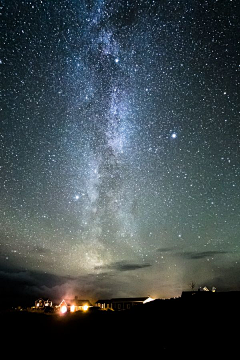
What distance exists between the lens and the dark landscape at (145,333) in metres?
7.77

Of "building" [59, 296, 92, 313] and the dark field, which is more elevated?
"building" [59, 296, 92, 313]

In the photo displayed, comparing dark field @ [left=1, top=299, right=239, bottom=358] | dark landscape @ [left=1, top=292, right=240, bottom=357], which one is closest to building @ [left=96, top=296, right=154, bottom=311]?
dark landscape @ [left=1, top=292, right=240, bottom=357]

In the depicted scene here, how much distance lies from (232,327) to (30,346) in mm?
6678

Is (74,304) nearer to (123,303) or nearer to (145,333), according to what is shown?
(123,303)

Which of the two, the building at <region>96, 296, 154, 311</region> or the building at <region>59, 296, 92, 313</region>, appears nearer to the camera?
the building at <region>96, 296, 154, 311</region>

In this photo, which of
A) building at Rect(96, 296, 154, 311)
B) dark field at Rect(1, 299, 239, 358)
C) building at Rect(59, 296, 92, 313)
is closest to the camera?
dark field at Rect(1, 299, 239, 358)

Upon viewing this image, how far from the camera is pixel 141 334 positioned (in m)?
9.53

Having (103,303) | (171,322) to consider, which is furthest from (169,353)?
(103,303)

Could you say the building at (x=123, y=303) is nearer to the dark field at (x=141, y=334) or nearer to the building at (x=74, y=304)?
the building at (x=74, y=304)

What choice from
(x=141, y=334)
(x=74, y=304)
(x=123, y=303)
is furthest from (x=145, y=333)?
(x=74, y=304)

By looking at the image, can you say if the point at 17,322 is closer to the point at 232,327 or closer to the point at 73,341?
the point at 73,341

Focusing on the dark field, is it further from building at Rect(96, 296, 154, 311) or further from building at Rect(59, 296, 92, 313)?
building at Rect(59, 296, 92, 313)

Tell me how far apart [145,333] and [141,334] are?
5.9 inches

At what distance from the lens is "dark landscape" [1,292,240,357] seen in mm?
7766
